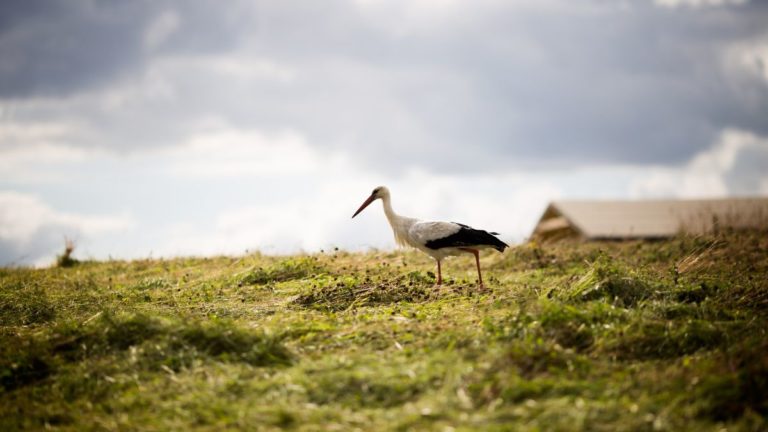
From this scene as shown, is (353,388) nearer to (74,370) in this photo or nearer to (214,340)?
(214,340)

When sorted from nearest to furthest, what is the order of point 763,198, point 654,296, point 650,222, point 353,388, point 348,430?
point 348,430 → point 353,388 → point 654,296 → point 650,222 → point 763,198

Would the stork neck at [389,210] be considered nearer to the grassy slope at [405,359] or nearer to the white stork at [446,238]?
the white stork at [446,238]

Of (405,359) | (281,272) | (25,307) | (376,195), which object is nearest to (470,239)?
(376,195)

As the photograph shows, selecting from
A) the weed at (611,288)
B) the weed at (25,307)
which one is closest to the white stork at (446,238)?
the weed at (611,288)

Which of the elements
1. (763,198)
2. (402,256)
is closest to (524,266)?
(402,256)

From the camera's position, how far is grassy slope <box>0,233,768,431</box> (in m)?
5.35

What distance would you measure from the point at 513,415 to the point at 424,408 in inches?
25.6

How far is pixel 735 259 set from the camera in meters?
14.1

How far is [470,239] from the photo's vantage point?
11328 millimetres

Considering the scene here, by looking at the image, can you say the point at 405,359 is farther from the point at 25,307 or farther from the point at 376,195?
the point at 376,195

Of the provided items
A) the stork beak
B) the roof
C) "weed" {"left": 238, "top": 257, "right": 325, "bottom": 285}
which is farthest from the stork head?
the roof

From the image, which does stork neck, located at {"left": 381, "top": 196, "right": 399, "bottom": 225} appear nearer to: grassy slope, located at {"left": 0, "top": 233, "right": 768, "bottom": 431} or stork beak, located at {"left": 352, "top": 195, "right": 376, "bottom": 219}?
stork beak, located at {"left": 352, "top": 195, "right": 376, "bottom": 219}

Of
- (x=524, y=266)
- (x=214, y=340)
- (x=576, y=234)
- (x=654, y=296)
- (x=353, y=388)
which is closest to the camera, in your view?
(x=353, y=388)

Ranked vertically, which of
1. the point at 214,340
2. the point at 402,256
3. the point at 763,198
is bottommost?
the point at 214,340
